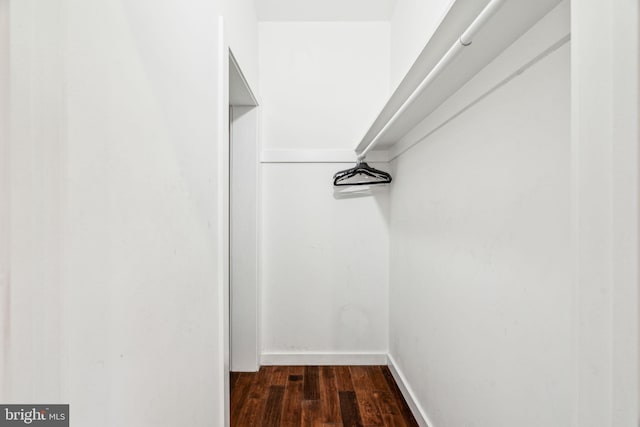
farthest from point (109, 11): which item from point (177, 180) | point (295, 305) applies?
point (295, 305)

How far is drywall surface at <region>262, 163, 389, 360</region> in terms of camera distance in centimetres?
235

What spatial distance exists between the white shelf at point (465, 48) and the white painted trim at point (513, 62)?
0.02 metres

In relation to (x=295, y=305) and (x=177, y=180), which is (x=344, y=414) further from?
(x=177, y=180)

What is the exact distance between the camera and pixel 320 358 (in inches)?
91.7

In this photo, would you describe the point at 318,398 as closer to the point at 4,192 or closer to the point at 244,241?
the point at 244,241

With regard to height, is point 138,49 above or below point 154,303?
above

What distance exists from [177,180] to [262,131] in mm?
1558

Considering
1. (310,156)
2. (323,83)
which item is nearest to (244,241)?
(310,156)

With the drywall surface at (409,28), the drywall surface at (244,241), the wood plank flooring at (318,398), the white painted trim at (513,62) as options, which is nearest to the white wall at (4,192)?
the white painted trim at (513,62)

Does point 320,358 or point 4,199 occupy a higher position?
point 4,199

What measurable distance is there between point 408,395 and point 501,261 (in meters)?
1.18

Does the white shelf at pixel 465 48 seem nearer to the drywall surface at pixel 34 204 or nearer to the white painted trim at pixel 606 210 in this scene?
the white painted trim at pixel 606 210

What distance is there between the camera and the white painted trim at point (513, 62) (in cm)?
74

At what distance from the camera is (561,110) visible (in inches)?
29.2
